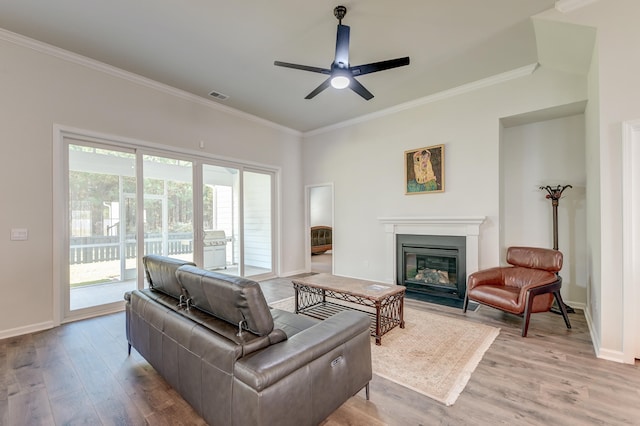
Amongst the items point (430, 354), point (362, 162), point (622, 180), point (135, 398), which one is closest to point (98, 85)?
point (135, 398)

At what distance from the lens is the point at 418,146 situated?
4957 millimetres

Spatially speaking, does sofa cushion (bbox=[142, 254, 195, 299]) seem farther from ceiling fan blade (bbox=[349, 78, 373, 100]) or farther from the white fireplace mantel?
the white fireplace mantel

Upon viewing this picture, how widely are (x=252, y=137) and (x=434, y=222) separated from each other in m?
3.80

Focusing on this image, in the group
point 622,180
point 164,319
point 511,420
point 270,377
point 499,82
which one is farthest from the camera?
point 499,82

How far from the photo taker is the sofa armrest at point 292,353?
52.9 inches

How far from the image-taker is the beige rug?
2203 millimetres

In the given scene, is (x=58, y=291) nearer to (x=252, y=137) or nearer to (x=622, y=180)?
(x=252, y=137)

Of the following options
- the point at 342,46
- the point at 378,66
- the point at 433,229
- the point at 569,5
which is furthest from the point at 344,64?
the point at 433,229

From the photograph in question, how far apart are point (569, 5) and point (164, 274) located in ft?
14.7

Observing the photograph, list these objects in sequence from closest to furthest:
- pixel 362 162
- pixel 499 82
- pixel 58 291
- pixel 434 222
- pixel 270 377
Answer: pixel 270 377 → pixel 58 291 → pixel 499 82 → pixel 434 222 → pixel 362 162

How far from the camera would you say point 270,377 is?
1344 mm

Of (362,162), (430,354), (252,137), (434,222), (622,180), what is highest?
(252,137)

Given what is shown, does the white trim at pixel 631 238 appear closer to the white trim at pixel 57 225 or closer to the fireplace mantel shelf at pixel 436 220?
the fireplace mantel shelf at pixel 436 220

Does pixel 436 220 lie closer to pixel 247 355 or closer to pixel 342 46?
pixel 342 46
